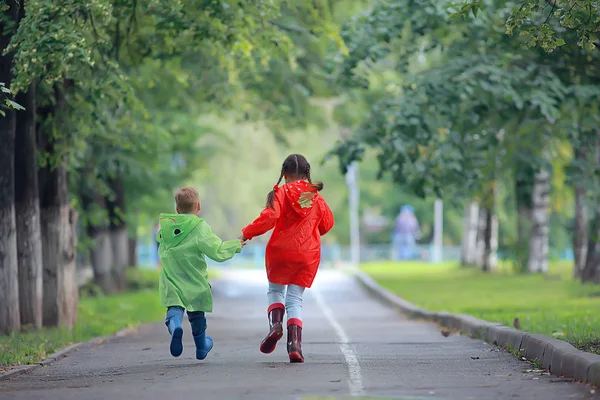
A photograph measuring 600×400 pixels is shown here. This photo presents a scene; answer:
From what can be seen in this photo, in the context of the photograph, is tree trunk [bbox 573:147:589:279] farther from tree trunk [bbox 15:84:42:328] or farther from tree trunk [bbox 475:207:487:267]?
tree trunk [bbox 15:84:42:328]

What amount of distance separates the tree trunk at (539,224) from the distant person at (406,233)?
28.7m

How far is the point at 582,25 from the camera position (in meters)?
11.0

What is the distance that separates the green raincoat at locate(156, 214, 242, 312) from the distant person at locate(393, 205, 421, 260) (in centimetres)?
5292

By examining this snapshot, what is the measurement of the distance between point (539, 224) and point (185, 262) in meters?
24.3

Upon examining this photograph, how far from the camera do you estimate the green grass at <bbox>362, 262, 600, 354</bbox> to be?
13406 mm

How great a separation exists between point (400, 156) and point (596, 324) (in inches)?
202

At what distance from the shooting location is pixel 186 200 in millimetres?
10484

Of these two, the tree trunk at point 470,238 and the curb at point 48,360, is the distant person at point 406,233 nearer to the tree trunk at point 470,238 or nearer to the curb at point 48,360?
the tree trunk at point 470,238

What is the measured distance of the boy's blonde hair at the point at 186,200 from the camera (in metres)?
10.5

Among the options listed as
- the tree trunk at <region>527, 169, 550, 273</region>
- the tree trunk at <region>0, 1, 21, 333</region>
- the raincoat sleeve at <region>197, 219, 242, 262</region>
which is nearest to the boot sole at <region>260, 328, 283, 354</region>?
the raincoat sleeve at <region>197, 219, 242, 262</region>

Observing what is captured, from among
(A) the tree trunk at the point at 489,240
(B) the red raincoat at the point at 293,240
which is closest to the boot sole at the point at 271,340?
(B) the red raincoat at the point at 293,240

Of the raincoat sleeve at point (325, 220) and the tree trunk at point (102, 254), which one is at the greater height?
the raincoat sleeve at point (325, 220)

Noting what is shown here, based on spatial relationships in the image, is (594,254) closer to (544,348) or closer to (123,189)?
(123,189)

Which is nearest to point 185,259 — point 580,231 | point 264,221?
point 264,221
